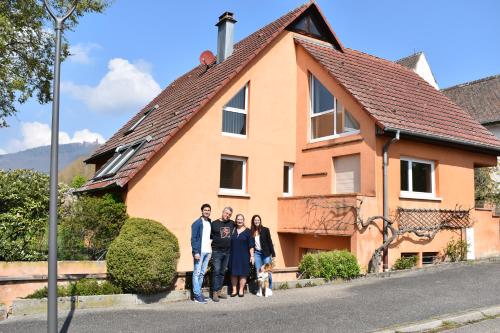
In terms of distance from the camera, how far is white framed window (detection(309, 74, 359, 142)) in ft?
46.0

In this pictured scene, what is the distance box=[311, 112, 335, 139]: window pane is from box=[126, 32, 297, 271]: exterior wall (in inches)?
29.3

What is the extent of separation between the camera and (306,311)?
8328mm

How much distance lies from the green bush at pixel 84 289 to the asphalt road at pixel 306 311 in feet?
1.78

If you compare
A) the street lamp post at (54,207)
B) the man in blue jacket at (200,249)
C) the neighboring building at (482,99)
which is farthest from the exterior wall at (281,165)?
the neighboring building at (482,99)

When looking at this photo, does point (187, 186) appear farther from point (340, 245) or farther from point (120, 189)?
point (340, 245)

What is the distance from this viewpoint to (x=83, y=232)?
10766mm

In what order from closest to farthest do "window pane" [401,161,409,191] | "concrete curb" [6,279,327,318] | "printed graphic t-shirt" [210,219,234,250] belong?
"concrete curb" [6,279,327,318]
"printed graphic t-shirt" [210,219,234,250]
"window pane" [401,161,409,191]

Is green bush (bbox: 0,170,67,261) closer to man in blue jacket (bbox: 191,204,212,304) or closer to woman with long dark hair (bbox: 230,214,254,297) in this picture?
man in blue jacket (bbox: 191,204,212,304)

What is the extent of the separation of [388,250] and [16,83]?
11132mm

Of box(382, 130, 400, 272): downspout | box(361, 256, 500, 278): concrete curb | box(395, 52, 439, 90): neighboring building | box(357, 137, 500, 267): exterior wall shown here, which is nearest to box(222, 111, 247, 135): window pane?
box(357, 137, 500, 267): exterior wall

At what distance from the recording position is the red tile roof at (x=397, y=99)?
1342 centimetres

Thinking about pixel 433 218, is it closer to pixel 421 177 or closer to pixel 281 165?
pixel 421 177

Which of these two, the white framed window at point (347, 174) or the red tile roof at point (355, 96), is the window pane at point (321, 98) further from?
the white framed window at point (347, 174)

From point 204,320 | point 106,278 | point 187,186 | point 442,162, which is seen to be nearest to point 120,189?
point 187,186
